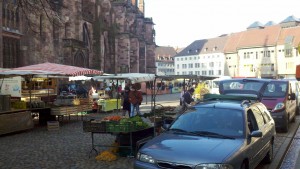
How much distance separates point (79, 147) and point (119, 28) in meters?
42.7

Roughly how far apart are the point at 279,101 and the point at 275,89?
4.15ft

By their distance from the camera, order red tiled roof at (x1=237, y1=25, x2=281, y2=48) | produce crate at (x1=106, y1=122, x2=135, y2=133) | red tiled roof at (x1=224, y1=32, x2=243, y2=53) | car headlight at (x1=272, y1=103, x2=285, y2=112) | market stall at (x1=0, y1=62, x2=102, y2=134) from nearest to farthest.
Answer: produce crate at (x1=106, y1=122, x2=135, y2=133), car headlight at (x1=272, y1=103, x2=285, y2=112), market stall at (x1=0, y1=62, x2=102, y2=134), red tiled roof at (x1=237, y1=25, x2=281, y2=48), red tiled roof at (x1=224, y1=32, x2=243, y2=53)

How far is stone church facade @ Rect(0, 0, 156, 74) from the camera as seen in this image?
89.4 ft

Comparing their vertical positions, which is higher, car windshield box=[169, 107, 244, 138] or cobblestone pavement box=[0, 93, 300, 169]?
car windshield box=[169, 107, 244, 138]

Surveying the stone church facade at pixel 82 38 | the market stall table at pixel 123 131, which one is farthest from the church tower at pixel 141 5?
the market stall table at pixel 123 131

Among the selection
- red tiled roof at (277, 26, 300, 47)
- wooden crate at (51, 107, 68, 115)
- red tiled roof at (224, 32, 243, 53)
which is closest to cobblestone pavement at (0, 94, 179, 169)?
wooden crate at (51, 107, 68, 115)

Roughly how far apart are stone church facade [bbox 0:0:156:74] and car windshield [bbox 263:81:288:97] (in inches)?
334

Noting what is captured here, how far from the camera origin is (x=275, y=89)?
14758 mm

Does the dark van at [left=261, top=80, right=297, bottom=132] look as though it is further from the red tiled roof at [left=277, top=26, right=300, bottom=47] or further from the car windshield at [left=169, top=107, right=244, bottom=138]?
the red tiled roof at [left=277, top=26, right=300, bottom=47]

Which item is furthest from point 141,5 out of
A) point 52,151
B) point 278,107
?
point 52,151

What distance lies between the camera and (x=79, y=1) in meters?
36.4

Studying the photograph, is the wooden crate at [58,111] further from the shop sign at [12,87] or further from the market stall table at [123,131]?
the market stall table at [123,131]

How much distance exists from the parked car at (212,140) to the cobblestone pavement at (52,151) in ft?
6.84

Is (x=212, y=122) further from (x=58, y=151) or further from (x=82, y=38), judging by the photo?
(x=82, y=38)
